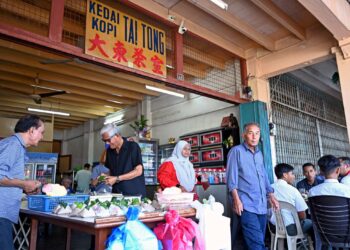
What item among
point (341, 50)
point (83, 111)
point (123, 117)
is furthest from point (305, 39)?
point (83, 111)

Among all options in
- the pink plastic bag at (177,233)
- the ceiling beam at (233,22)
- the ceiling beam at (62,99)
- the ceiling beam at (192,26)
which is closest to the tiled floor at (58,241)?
the pink plastic bag at (177,233)

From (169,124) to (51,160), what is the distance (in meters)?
3.36

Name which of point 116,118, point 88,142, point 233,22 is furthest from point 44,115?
point 233,22

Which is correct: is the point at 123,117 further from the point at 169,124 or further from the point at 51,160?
the point at 51,160

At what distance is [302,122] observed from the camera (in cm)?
712

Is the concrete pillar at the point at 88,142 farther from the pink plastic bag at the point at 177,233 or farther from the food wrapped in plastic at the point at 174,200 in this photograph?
the pink plastic bag at the point at 177,233

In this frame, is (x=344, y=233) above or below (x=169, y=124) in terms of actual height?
below

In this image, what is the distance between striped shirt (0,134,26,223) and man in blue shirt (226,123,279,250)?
1.71 metres

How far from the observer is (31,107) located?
32.9ft

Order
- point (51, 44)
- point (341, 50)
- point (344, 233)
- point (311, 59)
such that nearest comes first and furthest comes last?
point (344, 233)
point (51, 44)
point (341, 50)
point (311, 59)

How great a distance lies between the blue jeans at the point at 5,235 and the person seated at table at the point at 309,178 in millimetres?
4032

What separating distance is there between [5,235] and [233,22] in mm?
4292

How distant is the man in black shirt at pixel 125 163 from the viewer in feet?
8.77

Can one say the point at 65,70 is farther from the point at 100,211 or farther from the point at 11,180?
the point at 100,211
